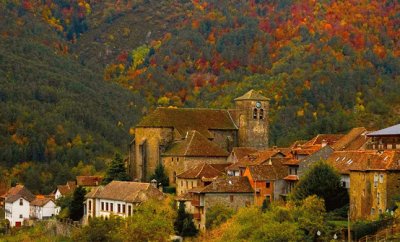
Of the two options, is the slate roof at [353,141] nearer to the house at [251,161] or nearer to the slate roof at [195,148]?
the house at [251,161]

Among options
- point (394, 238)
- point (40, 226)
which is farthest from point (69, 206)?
point (394, 238)

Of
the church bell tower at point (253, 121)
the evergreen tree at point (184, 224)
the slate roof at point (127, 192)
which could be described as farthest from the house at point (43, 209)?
the evergreen tree at point (184, 224)

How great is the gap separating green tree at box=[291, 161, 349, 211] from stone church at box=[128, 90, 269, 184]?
71.9 feet

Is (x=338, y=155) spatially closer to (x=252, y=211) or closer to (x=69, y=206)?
(x=252, y=211)

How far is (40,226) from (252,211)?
3788 centimetres

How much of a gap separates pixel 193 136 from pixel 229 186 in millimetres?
18003

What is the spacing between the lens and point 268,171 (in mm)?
94000

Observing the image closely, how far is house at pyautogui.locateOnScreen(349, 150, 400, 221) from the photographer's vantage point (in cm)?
8100

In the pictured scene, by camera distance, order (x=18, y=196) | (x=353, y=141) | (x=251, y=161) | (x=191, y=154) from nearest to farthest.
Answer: (x=251, y=161) → (x=353, y=141) → (x=191, y=154) → (x=18, y=196)

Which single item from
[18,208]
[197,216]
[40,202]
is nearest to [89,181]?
[40,202]

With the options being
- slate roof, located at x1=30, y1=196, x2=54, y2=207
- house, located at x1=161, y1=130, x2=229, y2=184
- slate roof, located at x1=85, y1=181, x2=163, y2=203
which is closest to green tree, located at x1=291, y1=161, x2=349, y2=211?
slate roof, located at x1=85, y1=181, x2=163, y2=203

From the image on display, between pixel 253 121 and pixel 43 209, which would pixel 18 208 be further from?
pixel 253 121

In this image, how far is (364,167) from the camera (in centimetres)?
8356

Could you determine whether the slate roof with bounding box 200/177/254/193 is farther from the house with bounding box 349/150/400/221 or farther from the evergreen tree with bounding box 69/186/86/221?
the evergreen tree with bounding box 69/186/86/221
